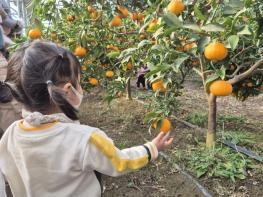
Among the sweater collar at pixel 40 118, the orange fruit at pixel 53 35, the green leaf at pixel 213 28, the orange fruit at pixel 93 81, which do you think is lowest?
the orange fruit at pixel 93 81

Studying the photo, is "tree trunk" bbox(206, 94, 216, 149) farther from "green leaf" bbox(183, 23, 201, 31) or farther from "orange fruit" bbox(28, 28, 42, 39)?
"orange fruit" bbox(28, 28, 42, 39)

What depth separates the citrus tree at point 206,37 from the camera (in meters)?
1.31

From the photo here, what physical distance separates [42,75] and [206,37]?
2.38 feet

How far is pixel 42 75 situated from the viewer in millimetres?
980

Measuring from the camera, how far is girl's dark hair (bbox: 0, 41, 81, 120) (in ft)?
3.21

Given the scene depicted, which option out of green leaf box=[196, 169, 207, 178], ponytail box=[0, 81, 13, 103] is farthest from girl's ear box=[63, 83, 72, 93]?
green leaf box=[196, 169, 207, 178]

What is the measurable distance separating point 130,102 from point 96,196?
2.86 meters

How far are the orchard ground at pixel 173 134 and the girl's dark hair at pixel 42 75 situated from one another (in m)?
1.11

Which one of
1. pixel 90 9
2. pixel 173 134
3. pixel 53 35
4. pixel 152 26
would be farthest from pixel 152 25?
pixel 53 35

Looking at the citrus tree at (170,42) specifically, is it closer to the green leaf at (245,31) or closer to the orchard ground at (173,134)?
the green leaf at (245,31)

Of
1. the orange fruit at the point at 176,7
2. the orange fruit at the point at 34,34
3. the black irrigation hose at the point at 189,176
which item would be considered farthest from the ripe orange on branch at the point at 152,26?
the black irrigation hose at the point at 189,176

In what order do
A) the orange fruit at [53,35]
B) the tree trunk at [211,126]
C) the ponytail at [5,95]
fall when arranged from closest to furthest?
1. the ponytail at [5,95]
2. the tree trunk at [211,126]
3. the orange fruit at [53,35]

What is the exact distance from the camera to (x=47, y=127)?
1006 millimetres

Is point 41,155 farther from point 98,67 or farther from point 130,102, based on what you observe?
point 130,102
